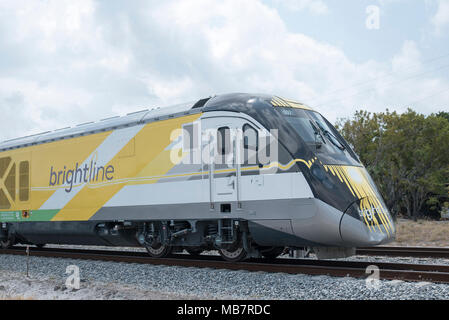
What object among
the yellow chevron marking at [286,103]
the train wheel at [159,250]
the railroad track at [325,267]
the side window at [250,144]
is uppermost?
the yellow chevron marking at [286,103]

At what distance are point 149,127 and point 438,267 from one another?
24.8 feet

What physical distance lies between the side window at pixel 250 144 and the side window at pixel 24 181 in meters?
9.29

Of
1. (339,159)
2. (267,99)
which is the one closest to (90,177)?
(267,99)

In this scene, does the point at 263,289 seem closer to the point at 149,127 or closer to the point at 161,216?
the point at 161,216

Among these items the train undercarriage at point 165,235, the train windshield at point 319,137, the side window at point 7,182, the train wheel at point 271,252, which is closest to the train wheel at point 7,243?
the side window at point 7,182

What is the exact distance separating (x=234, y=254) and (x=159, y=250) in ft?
7.89

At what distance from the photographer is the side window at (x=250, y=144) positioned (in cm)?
1120

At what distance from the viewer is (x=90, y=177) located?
1494 centimetres

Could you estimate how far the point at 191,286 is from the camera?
991 cm

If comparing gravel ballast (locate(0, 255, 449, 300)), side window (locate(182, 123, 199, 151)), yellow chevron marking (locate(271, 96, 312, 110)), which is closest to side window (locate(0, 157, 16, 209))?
gravel ballast (locate(0, 255, 449, 300))

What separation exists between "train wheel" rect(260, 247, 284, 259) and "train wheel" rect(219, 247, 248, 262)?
1.64 feet

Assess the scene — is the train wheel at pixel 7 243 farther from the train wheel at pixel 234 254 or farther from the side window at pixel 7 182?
the train wheel at pixel 234 254

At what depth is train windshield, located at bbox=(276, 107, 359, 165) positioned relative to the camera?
11.0 m

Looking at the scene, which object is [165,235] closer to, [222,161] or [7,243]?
[222,161]
